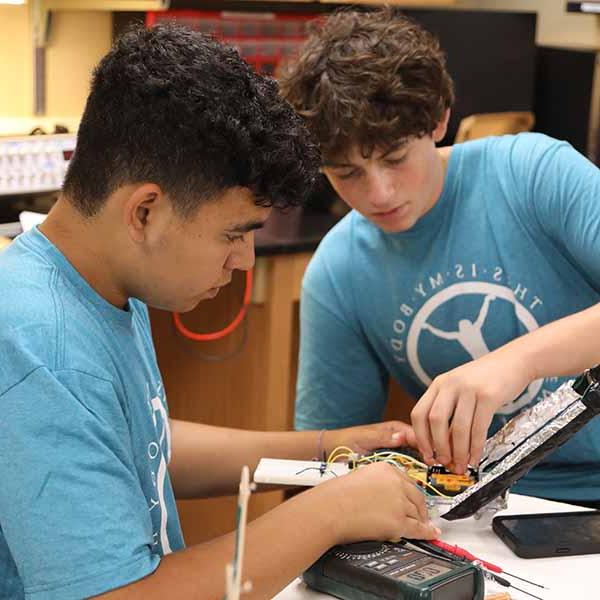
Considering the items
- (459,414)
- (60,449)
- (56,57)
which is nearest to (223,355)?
(56,57)

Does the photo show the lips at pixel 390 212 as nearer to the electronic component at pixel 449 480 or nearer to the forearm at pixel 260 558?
the electronic component at pixel 449 480

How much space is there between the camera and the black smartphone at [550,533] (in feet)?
3.88

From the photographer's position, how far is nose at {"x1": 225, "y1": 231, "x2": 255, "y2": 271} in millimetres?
1120

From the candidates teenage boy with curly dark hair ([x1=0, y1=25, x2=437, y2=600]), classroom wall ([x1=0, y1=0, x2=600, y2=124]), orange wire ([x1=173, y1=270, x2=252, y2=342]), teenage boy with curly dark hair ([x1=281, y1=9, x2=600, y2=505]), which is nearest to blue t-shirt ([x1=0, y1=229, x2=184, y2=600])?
teenage boy with curly dark hair ([x1=0, y1=25, x2=437, y2=600])

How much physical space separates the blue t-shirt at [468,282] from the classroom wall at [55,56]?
1296 millimetres

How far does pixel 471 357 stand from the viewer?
163 cm

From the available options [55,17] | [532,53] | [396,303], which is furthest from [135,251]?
[532,53]

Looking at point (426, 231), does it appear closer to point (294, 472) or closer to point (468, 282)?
point (468, 282)

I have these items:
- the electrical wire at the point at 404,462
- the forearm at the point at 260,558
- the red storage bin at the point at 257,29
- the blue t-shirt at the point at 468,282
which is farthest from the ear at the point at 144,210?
the red storage bin at the point at 257,29

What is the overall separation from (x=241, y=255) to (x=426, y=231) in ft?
1.92

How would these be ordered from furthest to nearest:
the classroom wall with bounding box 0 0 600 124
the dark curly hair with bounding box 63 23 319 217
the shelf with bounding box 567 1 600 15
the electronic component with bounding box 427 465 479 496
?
the shelf with bounding box 567 1 600 15, the classroom wall with bounding box 0 0 600 124, the electronic component with bounding box 427 465 479 496, the dark curly hair with bounding box 63 23 319 217

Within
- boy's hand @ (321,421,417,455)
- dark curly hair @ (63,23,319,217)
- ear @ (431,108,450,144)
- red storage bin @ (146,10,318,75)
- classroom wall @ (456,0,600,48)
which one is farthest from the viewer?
classroom wall @ (456,0,600,48)

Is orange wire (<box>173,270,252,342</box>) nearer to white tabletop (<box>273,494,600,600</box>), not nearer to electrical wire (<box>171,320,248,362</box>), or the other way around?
electrical wire (<box>171,320,248,362</box>)

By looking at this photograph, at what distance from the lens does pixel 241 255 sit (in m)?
1.13
